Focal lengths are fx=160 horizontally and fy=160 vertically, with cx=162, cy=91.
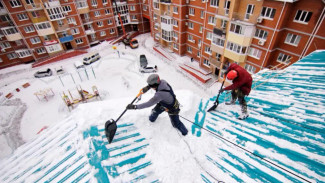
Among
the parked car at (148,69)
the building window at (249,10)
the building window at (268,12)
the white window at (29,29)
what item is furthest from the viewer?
the white window at (29,29)

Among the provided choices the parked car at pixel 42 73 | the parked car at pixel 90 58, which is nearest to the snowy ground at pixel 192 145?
the parked car at pixel 90 58

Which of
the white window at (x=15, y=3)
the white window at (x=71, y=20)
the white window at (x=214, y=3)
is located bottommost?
the white window at (x=71, y=20)

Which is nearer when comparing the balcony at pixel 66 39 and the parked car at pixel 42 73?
the parked car at pixel 42 73

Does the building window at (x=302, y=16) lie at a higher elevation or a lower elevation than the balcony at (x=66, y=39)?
higher

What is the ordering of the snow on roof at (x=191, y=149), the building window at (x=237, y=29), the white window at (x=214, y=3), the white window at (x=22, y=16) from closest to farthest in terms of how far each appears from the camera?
the snow on roof at (x=191, y=149) → the building window at (x=237, y=29) → the white window at (x=214, y=3) → the white window at (x=22, y=16)

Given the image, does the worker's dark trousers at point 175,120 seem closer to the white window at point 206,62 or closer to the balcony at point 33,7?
the white window at point 206,62

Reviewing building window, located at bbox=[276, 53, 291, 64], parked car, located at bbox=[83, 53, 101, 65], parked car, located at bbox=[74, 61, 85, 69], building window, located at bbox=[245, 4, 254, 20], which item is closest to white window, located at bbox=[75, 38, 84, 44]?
parked car, located at bbox=[83, 53, 101, 65]

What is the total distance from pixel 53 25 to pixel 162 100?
32304 millimetres

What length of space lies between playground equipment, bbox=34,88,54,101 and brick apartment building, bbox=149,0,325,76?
2125 centimetres

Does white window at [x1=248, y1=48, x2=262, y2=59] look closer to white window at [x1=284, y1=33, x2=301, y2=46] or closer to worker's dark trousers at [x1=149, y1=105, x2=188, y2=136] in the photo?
white window at [x1=284, y1=33, x2=301, y2=46]

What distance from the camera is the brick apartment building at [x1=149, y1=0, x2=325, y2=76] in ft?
46.3

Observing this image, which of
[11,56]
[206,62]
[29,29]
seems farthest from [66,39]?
[206,62]

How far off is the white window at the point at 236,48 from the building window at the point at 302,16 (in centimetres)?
509

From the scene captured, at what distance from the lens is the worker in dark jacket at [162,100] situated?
5930mm
